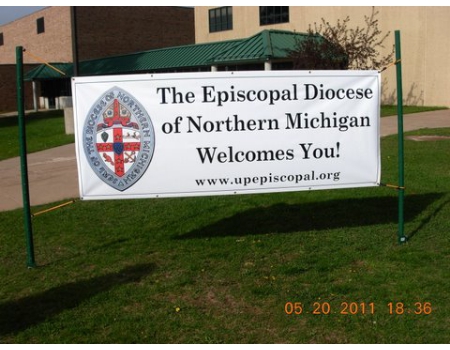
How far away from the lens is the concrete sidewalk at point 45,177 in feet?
29.8

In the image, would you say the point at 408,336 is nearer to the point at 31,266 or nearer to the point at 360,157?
the point at 360,157

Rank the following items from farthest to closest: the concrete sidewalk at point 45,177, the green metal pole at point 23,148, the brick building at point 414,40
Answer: the brick building at point 414,40
the concrete sidewalk at point 45,177
the green metal pole at point 23,148

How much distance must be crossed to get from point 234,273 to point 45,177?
22.2 feet

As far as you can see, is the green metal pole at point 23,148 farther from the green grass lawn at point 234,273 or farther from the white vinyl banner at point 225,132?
the white vinyl banner at point 225,132

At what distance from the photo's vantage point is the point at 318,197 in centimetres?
819

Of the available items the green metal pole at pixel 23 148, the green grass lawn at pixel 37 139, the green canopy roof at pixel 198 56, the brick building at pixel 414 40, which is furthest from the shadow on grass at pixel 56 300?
the brick building at pixel 414 40

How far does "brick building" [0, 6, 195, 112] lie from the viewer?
44.1m

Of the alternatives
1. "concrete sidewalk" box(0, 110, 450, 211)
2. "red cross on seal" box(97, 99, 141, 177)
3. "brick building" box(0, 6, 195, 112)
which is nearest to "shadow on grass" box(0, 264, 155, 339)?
"red cross on seal" box(97, 99, 141, 177)

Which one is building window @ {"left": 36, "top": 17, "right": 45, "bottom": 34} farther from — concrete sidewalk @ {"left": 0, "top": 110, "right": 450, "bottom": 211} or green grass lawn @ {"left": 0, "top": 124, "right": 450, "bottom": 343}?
green grass lawn @ {"left": 0, "top": 124, "right": 450, "bottom": 343}

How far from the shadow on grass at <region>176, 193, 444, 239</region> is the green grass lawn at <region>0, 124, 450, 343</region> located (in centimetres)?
2

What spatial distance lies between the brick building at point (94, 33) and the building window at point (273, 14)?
15.0 metres

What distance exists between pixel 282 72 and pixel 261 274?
193 cm

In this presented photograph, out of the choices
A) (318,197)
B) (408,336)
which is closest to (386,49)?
(318,197)
